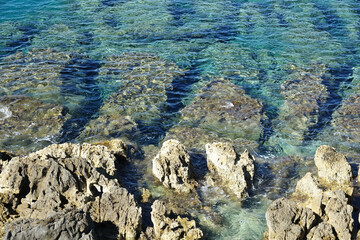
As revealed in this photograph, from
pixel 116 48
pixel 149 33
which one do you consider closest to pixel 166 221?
pixel 116 48

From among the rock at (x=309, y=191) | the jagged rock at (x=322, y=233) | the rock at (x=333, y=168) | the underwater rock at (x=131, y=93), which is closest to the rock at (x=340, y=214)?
the jagged rock at (x=322, y=233)

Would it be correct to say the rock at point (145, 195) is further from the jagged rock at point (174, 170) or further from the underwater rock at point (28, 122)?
the underwater rock at point (28, 122)

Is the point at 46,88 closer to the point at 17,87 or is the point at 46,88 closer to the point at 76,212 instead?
the point at 17,87

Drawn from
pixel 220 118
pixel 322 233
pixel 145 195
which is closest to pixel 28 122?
pixel 145 195

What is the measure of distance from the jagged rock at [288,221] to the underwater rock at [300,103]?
19.6 ft

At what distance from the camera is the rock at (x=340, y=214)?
10234 millimetres

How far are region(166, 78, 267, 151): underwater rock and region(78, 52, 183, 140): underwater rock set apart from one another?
5.09 feet

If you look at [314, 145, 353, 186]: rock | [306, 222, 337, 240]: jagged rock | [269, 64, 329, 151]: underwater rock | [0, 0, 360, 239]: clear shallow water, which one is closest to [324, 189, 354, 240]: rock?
[306, 222, 337, 240]: jagged rock

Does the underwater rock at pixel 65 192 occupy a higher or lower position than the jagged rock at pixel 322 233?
higher

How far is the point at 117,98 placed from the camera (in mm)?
19094

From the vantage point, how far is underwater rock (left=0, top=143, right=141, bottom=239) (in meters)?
10.4

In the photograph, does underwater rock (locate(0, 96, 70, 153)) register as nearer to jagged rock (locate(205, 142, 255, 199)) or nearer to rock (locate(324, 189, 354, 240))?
jagged rock (locate(205, 142, 255, 199))

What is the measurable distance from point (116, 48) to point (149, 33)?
3087 mm

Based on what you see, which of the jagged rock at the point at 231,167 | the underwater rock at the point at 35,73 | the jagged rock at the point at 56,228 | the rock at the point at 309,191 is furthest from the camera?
the underwater rock at the point at 35,73
